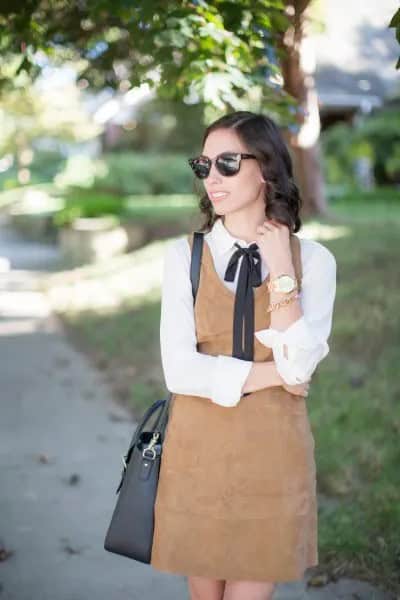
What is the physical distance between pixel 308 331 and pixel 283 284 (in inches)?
6.2

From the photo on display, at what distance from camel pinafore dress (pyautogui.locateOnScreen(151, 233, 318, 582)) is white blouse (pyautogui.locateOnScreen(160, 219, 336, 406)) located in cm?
5

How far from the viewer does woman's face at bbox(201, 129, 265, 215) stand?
2555 mm

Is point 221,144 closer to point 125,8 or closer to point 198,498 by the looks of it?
point 198,498

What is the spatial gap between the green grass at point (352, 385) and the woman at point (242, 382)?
1643mm

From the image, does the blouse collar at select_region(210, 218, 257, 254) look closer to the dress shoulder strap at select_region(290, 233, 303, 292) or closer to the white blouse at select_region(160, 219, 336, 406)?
the white blouse at select_region(160, 219, 336, 406)

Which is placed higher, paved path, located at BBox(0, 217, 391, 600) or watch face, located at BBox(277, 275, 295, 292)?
watch face, located at BBox(277, 275, 295, 292)

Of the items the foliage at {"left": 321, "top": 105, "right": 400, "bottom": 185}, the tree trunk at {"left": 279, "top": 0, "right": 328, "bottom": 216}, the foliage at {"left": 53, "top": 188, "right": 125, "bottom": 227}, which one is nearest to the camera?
the tree trunk at {"left": 279, "top": 0, "right": 328, "bottom": 216}

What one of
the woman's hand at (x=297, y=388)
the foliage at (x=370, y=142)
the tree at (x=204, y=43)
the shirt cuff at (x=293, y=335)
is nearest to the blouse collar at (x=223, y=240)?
the shirt cuff at (x=293, y=335)

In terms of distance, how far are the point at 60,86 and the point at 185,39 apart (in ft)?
99.7

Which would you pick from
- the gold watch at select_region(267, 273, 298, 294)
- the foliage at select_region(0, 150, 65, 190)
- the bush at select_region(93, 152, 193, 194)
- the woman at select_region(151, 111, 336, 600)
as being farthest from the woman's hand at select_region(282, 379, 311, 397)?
the foliage at select_region(0, 150, 65, 190)

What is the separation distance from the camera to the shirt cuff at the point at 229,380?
244cm

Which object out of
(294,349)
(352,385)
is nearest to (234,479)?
(294,349)

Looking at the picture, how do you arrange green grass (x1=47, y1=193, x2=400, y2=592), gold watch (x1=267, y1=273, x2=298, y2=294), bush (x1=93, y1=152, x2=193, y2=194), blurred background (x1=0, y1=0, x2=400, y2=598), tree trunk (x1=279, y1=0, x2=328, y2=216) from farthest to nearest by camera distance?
bush (x1=93, y1=152, x2=193, y2=194), tree trunk (x1=279, y1=0, x2=328, y2=216), green grass (x1=47, y1=193, x2=400, y2=592), blurred background (x1=0, y1=0, x2=400, y2=598), gold watch (x1=267, y1=273, x2=298, y2=294)

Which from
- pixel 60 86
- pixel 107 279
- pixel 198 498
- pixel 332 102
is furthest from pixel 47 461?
pixel 60 86
